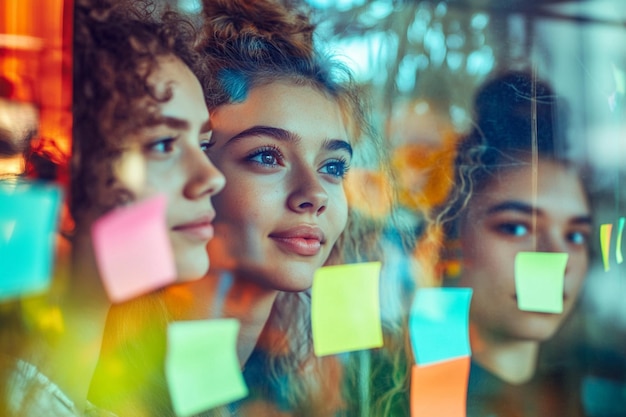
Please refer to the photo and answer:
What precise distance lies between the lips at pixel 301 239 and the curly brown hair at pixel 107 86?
44cm

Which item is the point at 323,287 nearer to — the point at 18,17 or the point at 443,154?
the point at 443,154

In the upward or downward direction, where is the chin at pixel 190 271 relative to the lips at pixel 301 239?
downward

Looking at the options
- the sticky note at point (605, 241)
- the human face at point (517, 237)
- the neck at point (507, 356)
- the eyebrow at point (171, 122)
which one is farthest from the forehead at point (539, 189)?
the eyebrow at point (171, 122)

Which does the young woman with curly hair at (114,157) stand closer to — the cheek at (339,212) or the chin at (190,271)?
the chin at (190,271)

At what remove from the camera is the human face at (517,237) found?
2.15m

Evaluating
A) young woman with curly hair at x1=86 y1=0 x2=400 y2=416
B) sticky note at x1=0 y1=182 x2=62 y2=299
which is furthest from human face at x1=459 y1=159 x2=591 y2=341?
sticky note at x1=0 y1=182 x2=62 y2=299

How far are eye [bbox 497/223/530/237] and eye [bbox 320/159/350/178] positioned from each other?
59cm

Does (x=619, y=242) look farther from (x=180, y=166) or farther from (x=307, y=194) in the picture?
(x=180, y=166)

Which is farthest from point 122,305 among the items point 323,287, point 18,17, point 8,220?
point 18,17

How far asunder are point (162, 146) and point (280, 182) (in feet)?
1.07

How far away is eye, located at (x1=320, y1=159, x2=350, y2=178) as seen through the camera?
6.15 ft

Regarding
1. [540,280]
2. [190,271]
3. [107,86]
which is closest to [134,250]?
[190,271]

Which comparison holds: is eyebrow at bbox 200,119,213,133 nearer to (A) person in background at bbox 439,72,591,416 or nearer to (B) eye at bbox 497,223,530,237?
(A) person in background at bbox 439,72,591,416

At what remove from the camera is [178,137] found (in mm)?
1680
